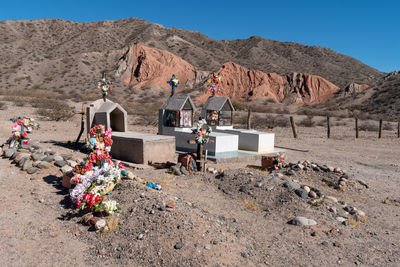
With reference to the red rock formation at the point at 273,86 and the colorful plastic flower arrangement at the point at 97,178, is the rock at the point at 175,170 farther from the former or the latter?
the red rock formation at the point at 273,86

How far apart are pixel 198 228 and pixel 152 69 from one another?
4439cm

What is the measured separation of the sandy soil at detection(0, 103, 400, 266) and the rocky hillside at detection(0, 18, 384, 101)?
35.7m

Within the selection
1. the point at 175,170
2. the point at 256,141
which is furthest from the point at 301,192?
the point at 256,141

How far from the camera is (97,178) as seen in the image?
6.22 metres

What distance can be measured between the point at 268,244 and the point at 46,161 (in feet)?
20.9

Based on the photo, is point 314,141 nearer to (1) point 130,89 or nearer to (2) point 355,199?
(2) point 355,199

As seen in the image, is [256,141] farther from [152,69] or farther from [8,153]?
[152,69]

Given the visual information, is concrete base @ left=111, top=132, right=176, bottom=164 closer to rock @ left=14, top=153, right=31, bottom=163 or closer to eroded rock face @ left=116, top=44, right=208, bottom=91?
rock @ left=14, top=153, right=31, bottom=163

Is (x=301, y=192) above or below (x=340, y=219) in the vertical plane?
above

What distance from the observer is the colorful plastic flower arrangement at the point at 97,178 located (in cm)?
559

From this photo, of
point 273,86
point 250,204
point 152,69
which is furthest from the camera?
point 273,86

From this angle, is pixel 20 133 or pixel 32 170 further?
pixel 20 133

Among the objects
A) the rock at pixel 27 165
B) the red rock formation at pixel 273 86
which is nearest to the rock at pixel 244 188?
the rock at pixel 27 165

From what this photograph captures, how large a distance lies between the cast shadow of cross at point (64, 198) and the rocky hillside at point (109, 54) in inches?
1345
